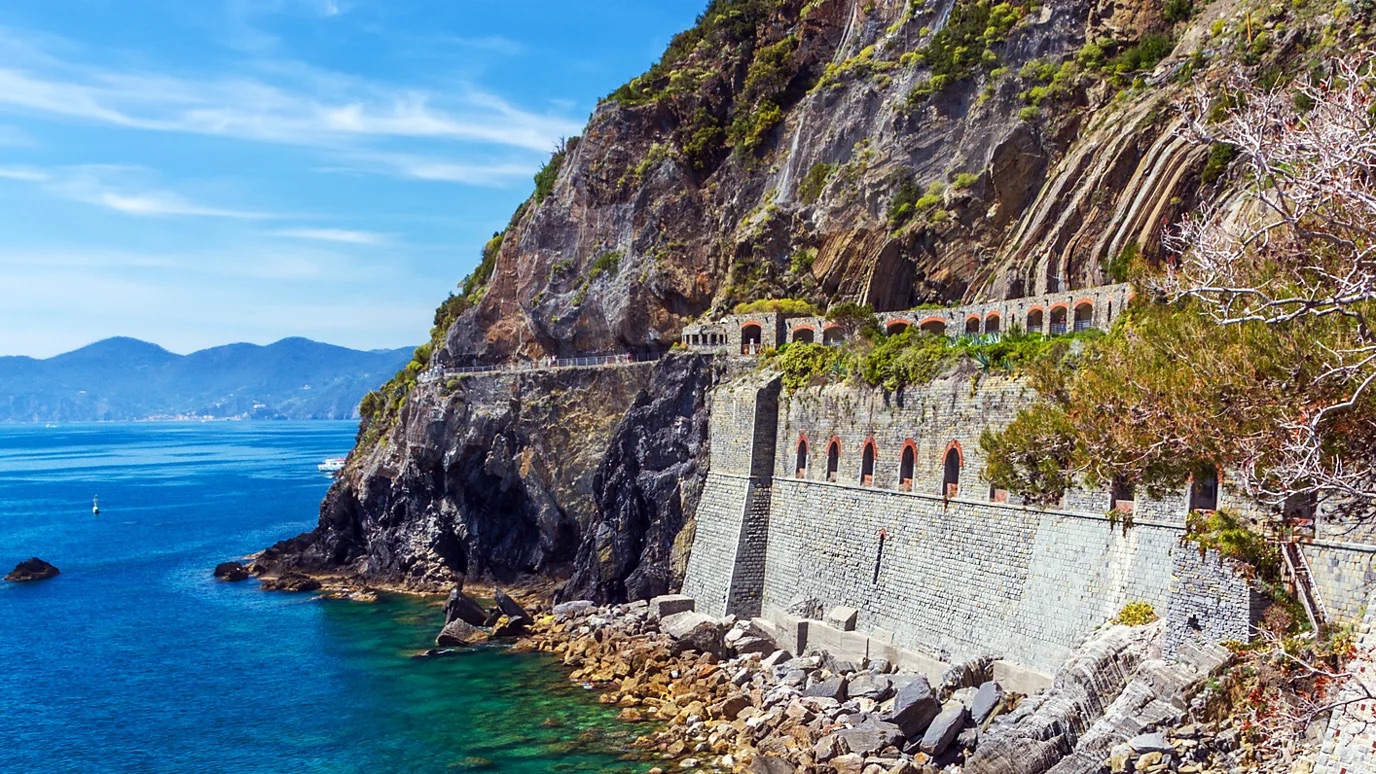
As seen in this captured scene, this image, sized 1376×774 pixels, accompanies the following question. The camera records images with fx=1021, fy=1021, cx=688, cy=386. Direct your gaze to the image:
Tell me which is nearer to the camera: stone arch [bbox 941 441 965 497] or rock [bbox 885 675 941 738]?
rock [bbox 885 675 941 738]

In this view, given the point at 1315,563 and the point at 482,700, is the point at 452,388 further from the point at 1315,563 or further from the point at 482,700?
the point at 1315,563

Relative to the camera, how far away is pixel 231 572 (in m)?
59.8

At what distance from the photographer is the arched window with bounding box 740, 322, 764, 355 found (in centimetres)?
4281

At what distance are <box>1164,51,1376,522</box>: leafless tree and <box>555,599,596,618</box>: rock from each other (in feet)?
97.3

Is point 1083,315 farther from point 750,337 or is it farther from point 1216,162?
point 750,337

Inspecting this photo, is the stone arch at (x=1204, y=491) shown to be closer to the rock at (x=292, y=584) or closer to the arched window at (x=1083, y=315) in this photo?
the arched window at (x=1083, y=315)

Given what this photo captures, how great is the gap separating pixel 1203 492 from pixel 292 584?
48.3 m

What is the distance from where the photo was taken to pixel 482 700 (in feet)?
115

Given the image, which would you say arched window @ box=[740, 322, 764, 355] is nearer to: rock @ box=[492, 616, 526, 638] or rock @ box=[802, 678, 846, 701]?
rock @ box=[492, 616, 526, 638]

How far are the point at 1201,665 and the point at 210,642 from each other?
40.2 m

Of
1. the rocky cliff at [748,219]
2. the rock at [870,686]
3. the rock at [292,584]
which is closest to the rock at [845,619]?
the rock at [870,686]

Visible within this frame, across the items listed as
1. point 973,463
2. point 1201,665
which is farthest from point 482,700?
point 1201,665

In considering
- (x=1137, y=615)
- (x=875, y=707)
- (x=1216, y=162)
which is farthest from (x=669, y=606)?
(x=1216, y=162)

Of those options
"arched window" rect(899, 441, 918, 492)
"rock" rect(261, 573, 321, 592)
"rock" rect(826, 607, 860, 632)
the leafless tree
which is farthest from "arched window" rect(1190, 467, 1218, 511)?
"rock" rect(261, 573, 321, 592)
